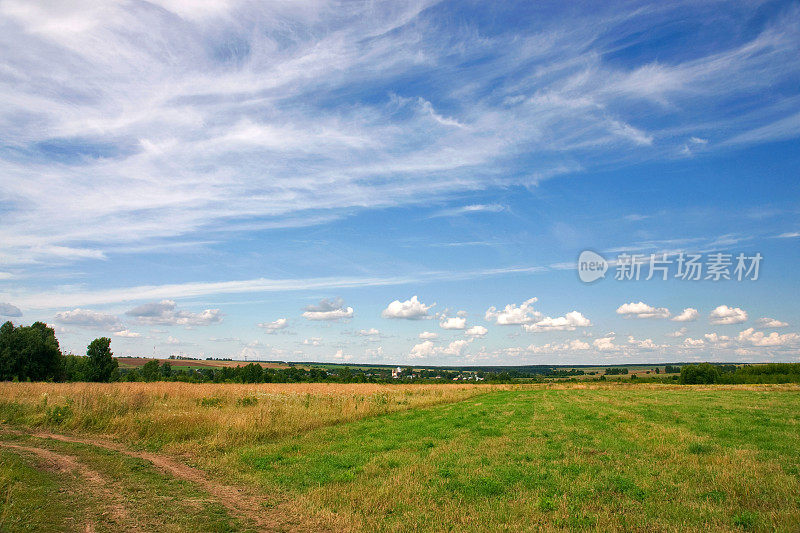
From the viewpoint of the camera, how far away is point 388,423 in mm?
22109

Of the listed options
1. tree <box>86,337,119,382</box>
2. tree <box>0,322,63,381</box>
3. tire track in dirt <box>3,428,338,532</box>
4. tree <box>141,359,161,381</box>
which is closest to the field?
tire track in dirt <box>3,428,338,532</box>

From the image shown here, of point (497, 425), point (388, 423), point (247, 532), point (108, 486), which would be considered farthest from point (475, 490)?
point (388, 423)

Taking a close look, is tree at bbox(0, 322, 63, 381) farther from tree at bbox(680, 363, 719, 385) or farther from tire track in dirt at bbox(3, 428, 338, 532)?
tree at bbox(680, 363, 719, 385)

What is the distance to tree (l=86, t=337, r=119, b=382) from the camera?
2564 inches

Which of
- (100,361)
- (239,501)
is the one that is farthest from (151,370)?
(239,501)

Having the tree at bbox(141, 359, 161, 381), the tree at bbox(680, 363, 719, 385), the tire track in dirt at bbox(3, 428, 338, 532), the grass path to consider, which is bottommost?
the tree at bbox(680, 363, 719, 385)

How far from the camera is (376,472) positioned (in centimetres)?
1158

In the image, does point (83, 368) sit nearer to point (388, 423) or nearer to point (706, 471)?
point (388, 423)

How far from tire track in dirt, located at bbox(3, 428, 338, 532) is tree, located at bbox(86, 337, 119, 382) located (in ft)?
204

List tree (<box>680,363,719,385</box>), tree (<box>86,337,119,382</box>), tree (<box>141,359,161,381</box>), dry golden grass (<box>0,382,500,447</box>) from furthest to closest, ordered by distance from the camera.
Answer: tree (<box>680,363,719,385</box>) → tree (<box>141,359,161,381</box>) → tree (<box>86,337,119,382</box>) → dry golden grass (<box>0,382,500,447</box>)

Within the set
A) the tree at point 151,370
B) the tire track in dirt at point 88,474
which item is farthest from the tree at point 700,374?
the tire track in dirt at point 88,474

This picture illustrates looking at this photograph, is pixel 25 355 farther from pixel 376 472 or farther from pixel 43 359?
pixel 376 472

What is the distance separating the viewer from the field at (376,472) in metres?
7.92

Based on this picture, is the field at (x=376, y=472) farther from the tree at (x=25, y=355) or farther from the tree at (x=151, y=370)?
the tree at (x=151, y=370)
